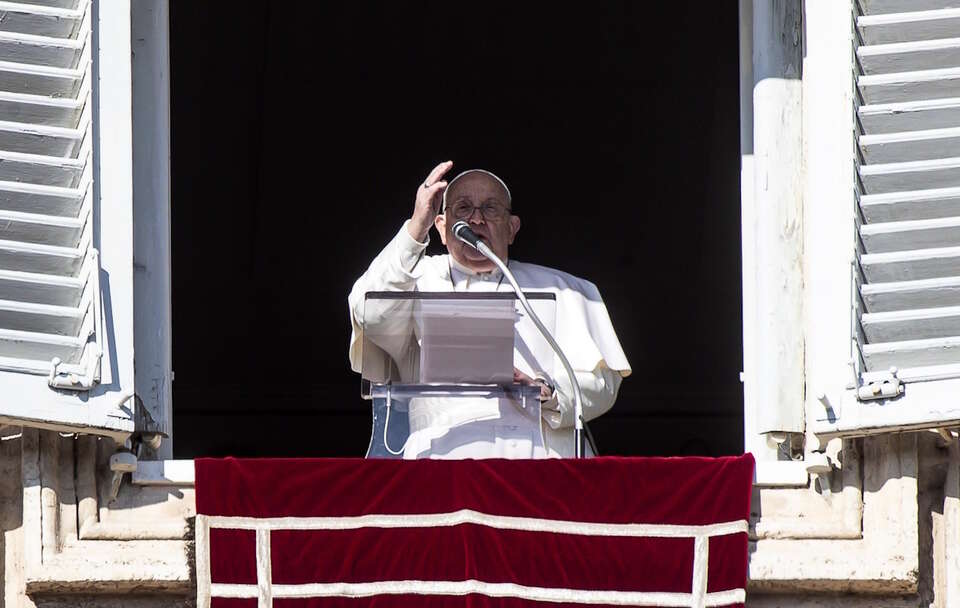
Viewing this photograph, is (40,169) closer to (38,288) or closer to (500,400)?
(38,288)

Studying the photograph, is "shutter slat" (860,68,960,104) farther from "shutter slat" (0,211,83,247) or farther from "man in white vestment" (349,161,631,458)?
"shutter slat" (0,211,83,247)

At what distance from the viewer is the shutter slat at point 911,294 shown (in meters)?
4.99

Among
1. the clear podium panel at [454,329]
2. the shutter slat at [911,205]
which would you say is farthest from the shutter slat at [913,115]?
the clear podium panel at [454,329]

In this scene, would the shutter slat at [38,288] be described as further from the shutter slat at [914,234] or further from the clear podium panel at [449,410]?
→ the shutter slat at [914,234]

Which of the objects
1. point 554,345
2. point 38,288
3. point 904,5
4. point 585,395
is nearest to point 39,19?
point 38,288

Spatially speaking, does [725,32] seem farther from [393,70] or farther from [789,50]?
[789,50]

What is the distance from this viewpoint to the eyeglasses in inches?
233

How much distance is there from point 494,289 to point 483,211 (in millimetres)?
214

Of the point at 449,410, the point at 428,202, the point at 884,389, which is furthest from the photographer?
the point at 428,202

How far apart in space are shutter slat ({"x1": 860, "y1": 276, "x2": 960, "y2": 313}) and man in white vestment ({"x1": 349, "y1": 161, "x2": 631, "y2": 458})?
77cm

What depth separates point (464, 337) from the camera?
4.95m

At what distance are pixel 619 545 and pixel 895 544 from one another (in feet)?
2.03

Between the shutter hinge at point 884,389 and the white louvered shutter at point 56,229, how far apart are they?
5.32 feet

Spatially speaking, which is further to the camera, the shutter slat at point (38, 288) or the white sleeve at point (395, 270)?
the white sleeve at point (395, 270)
